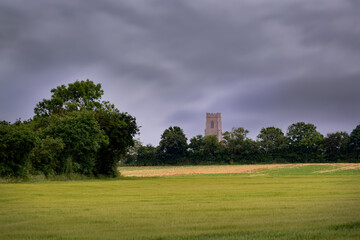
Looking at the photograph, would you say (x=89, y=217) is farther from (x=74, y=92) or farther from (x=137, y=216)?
(x=74, y=92)

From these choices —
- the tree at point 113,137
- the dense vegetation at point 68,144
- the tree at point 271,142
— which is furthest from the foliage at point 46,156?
the tree at point 271,142

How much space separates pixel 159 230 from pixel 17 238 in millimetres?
2759

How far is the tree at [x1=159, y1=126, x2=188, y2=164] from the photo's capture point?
121 meters

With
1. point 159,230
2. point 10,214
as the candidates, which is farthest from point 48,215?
point 159,230

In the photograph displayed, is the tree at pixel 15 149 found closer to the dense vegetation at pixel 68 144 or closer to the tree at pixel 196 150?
the dense vegetation at pixel 68 144

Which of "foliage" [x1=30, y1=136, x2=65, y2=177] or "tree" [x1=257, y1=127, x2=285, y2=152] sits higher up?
"tree" [x1=257, y1=127, x2=285, y2=152]

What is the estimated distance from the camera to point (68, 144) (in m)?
39.4

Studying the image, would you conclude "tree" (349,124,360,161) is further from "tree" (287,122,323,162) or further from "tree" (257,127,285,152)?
"tree" (257,127,285,152)

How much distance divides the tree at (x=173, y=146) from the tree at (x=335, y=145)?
39354mm

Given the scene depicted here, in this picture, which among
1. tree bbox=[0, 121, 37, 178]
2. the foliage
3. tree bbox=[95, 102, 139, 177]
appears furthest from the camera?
tree bbox=[95, 102, 139, 177]

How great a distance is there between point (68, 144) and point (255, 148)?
261 feet

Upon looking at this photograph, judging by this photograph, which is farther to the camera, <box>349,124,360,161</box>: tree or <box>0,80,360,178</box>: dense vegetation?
<box>349,124,360,161</box>: tree

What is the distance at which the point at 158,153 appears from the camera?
12150 cm

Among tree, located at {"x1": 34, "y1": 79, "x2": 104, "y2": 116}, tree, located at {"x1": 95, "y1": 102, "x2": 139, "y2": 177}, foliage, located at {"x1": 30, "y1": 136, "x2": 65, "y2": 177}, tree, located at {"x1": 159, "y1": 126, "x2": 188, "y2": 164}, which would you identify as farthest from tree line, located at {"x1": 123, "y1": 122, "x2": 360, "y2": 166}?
foliage, located at {"x1": 30, "y1": 136, "x2": 65, "y2": 177}
